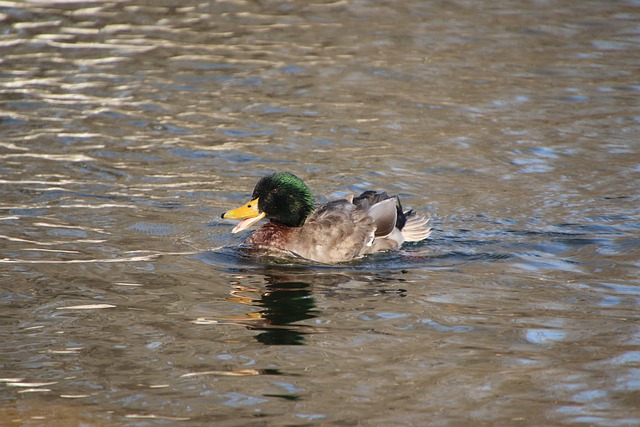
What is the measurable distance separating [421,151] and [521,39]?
6247 millimetres

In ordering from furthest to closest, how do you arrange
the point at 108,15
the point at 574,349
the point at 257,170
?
the point at 108,15 → the point at 257,170 → the point at 574,349

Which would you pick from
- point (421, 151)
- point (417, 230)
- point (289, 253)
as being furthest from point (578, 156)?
point (289, 253)

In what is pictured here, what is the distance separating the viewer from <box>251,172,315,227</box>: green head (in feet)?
33.9

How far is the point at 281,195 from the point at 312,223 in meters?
0.45

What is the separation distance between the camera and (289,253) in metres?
10.3

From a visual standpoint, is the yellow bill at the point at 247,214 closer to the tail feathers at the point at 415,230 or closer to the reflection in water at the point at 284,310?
the reflection in water at the point at 284,310

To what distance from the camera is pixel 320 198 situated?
Result: 12453mm

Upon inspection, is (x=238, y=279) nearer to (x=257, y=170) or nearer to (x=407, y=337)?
(x=407, y=337)

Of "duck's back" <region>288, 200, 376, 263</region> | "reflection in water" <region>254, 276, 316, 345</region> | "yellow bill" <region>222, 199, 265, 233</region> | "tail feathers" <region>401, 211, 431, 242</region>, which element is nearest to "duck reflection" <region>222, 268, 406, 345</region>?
"reflection in water" <region>254, 276, 316, 345</region>

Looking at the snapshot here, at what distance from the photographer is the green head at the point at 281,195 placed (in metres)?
10.3

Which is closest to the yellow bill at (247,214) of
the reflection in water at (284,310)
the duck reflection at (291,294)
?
the duck reflection at (291,294)

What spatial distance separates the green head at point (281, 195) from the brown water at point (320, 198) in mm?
597

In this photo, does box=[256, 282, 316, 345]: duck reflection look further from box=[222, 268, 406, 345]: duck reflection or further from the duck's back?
the duck's back

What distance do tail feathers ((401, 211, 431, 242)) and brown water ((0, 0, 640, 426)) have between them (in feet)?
0.49
